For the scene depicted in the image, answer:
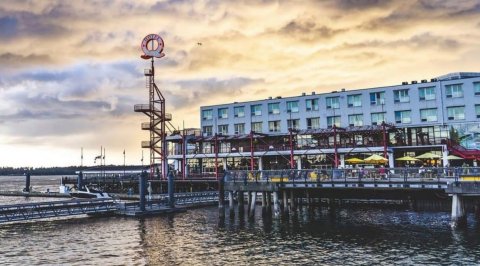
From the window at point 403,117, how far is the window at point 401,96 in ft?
6.38

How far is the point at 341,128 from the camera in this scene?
3095 inches

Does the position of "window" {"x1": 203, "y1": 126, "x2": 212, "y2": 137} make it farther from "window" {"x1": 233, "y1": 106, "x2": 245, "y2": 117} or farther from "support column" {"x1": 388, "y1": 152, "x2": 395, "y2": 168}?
"support column" {"x1": 388, "y1": 152, "x2": 395, "y2": 168}

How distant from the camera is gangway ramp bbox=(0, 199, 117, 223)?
152 ft

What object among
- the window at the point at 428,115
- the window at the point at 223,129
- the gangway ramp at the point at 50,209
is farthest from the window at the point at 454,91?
the gangway ramp at the point at 50,209

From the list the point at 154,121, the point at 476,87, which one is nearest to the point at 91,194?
the point at 154,121

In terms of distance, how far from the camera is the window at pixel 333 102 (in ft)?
276

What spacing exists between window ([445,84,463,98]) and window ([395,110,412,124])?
7.01 metres

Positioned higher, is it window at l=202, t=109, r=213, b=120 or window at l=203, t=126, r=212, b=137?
window at l=202, t=109, r=213, b=120

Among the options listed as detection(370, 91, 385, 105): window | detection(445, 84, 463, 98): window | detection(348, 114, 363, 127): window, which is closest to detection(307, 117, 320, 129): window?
detection(348, 114, 363, 127): window

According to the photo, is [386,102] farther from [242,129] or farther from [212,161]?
[212,161]

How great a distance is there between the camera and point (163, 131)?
98812 mm

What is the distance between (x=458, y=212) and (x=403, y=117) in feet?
140

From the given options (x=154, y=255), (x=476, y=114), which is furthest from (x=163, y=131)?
(x=154, y=255)

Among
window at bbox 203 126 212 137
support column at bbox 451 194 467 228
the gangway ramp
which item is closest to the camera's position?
support column at bbox 451 194 467 228
